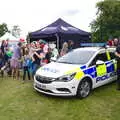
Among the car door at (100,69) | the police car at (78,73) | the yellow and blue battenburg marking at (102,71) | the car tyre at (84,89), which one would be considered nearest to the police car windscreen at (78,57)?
the police car at (78,73)

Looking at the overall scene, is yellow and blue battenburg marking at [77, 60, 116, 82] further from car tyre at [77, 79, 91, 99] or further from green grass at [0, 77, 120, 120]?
green grass at [0, 77, 120, 120]

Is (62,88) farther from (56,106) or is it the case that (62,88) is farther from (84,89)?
(84,89)

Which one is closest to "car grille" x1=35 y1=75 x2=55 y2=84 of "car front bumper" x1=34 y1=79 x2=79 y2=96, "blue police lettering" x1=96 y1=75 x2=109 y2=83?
"car front bumper" x1=34 y1=79 x2=79 y2=96

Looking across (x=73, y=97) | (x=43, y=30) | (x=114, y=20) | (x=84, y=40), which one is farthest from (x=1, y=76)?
(x=114, y=20)

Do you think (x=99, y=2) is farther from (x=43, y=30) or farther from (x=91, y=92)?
(x=91, y=92)

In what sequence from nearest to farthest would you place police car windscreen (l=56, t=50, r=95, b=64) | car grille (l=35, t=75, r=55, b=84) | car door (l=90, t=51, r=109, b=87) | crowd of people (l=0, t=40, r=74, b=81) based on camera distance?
car grille (l=35, t=75, r=55, b=84), car door (l=90, t=51, r=109, b=87), police car windscreen (l=56, t=50, r=95, b=64), crowd of people (l=0, t=40, r=74, b=81)

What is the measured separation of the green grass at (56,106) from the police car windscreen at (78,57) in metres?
1.25

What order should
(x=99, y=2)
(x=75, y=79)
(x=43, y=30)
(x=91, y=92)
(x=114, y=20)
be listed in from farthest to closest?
(x=99, y=2) < (x=114, y=20) < (x=43, y=30) < (x=91, y=92) < (x=75, y=79)

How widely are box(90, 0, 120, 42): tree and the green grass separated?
2688 centimetres

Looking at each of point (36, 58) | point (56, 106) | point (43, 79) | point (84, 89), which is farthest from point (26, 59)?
point (56, 106)

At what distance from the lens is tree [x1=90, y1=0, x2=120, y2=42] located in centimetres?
3703

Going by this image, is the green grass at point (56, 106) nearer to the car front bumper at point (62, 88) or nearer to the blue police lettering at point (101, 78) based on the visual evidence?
the car front bumper at point (62, 88)

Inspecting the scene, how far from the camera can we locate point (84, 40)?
69.1ft

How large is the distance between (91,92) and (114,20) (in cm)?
2825
